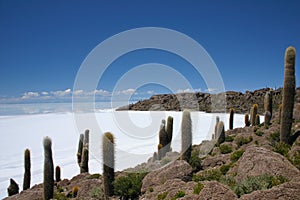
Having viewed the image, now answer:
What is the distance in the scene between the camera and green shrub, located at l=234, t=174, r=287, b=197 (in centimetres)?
539

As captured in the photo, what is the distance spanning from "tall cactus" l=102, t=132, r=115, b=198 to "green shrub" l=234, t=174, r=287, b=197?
480 cm

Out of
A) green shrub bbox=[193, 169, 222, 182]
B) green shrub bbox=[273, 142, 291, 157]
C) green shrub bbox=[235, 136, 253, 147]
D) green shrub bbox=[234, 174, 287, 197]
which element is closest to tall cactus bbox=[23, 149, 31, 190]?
green shrub bbox=[193, 169, 222, 182]

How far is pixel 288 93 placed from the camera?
1136 cm

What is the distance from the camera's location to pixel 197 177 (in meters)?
7.83

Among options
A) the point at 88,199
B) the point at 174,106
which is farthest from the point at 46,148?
the point at 174,106

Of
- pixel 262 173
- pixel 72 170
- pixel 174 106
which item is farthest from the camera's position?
pixel 174 106

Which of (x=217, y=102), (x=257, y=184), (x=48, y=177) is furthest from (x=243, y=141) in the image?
(x=217, y=102)

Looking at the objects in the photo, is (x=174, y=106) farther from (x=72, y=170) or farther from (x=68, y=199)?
(x=68, y=199)

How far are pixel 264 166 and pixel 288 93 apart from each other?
6.14m

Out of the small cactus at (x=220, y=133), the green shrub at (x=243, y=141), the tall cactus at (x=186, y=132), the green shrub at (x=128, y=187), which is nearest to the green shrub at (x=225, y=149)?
the green shrub at (x=243, y=141)

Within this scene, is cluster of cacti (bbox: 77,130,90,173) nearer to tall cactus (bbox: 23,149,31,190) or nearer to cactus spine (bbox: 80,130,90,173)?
cactus spine (bbox: 80,130,90,173)

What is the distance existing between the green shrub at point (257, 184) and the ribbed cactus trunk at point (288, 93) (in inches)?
262

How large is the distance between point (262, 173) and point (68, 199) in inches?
303

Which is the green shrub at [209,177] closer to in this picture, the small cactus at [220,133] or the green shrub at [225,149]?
the green shrub at [225,149]
